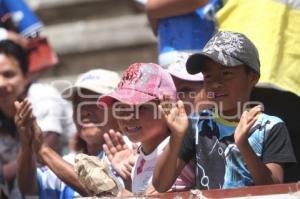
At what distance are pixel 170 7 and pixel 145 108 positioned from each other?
96cm

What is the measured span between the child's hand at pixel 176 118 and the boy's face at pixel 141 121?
1.03 ft

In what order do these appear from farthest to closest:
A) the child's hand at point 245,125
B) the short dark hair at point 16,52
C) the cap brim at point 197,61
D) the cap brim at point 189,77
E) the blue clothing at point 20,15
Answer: the blue clothing at point 20,15 < the short dark hair at point 16,52 < the cap brim at point 189,77 < the cap brim at point 197,61 < the child's hand at point 245,125

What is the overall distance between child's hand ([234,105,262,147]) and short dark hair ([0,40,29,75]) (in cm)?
245

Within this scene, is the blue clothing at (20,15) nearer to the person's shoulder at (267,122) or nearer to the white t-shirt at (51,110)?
the white t-shirt at (51,110)

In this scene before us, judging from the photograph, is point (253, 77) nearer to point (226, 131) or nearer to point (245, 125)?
point (226, 131)

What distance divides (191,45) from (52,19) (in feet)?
14.5

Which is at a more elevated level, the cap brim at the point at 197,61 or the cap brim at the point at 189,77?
the cap brim at the point at 197,61

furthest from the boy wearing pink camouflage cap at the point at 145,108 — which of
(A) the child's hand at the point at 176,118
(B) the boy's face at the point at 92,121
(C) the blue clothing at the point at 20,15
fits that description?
(C) the blue clothing at the point at 20,15

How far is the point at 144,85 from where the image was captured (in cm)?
486

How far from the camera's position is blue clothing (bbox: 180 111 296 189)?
14.6ft

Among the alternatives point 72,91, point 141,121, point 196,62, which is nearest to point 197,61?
point 196,62

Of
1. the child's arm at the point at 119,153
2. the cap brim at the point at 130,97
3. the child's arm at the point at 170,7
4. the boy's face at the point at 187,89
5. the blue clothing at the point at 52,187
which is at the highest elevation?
the child's arm at the point at 170,7

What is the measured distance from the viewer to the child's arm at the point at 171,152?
4469 millimetres

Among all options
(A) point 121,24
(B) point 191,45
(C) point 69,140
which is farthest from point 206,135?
(A) point 121,24
